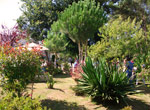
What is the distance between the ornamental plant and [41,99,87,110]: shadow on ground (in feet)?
3.73

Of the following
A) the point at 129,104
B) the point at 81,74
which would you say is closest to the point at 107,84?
the point at 129,104

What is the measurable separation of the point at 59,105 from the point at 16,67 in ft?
6.66

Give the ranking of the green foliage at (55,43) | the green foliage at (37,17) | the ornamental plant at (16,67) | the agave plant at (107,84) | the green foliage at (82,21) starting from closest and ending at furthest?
the ornamental plant at (16,67) → the agave plant at (107,84) → the green foliage at (82,21) → the green foliage at (55,43) → the green foliage at (37,17)

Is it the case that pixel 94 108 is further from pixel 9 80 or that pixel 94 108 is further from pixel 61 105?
pixel 9 80

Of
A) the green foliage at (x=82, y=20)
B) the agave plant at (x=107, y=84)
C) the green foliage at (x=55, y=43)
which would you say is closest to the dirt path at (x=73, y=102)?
the agave plant at (x=107, y=84)

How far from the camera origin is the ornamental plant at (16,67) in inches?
164

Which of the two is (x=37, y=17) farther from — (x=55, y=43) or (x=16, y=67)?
(x=16, y=67)

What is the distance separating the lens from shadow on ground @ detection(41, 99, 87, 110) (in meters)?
4.67

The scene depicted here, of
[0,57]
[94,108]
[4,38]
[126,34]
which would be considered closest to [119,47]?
[126,34]

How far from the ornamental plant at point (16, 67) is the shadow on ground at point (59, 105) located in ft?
3.73

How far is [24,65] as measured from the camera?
14.4 feet

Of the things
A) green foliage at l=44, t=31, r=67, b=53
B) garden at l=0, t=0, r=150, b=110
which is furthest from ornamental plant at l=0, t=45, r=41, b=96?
green foliage at l=44, t=31, r=67, b=53

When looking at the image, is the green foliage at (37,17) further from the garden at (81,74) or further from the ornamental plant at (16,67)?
the ornamental plant at (16,67)

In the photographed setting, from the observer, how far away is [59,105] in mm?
4910
